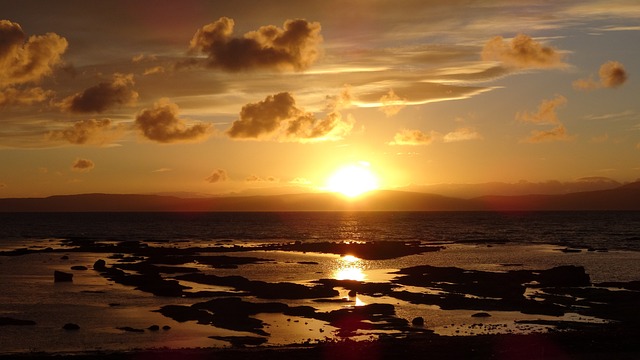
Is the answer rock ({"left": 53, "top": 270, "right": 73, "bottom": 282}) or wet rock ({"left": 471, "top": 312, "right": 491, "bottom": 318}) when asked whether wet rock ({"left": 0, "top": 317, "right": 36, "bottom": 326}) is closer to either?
rock ({"left": 53, "top": 270, "right": 73, "bottom": 282})

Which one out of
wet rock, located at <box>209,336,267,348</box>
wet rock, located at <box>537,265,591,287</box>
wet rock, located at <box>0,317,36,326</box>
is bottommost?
wet rock, located at <box>209,336,267,348</box>

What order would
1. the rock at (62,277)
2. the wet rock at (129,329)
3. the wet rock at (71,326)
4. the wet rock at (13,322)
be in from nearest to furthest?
the wet rock at (129,329) < the wet rock at (71,326) < the wet rock at (13,322) < the rock at (62,277)

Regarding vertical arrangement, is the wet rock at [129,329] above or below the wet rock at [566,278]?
below

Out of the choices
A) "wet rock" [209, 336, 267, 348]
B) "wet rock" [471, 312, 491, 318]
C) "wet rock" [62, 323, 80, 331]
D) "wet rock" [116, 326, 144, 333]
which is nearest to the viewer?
"wet rock" [209, 336, 267, 348]

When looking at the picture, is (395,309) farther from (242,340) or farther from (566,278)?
(566,278)

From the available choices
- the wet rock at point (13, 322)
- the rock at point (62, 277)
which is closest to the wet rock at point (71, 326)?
the wet rock at point (13, 322)

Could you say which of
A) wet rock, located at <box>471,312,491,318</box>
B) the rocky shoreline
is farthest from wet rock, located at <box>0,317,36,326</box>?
wet rock, located at <box>471,312,491,318</box>

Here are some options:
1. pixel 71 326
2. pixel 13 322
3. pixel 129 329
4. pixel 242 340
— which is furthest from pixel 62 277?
pixel 242 340

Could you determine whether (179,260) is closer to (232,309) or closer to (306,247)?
(306,247)

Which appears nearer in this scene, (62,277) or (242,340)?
(242,340)

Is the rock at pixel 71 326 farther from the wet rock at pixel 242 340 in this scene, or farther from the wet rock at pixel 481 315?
the wet rock at pixel 481 315

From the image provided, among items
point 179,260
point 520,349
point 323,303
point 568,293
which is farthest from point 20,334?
point 179,260

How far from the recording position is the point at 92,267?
7925 cm

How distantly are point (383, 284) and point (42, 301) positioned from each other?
27.2 m
